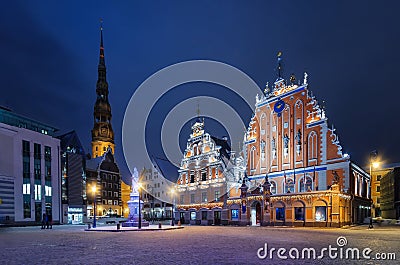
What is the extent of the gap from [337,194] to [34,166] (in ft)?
137

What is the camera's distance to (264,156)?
4631 centimetres

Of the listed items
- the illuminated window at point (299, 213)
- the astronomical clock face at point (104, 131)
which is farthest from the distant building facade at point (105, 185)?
the illuminated window at point (299, 213)

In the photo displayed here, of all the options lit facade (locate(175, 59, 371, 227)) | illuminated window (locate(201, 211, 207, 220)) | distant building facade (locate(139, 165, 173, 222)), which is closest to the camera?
lit facade (locate(175, 59, 371, 227))

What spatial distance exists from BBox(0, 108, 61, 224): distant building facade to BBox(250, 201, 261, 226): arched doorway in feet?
101

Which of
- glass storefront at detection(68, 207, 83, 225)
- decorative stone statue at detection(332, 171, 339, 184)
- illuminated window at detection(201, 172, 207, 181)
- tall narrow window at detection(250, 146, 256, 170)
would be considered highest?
tall narrow window at detection(250, 146, 256, 170)

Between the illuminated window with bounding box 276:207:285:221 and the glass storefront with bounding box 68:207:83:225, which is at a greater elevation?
the illuminated window with bounding box 276:207:285:221

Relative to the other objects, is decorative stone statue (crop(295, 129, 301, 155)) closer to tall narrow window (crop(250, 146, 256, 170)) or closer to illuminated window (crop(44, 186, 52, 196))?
tall narrow window (crop(250, 146, 256, 170))

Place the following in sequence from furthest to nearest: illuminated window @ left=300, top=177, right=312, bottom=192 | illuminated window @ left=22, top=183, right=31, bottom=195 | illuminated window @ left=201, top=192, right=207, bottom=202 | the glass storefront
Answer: the glass storefront → illuminated window @ left=201, top=192, right=207, bottom=202 → illuminated window @ left=22, top=183, right=31, bottom=195 → illuminated window @ left=300, top=177, right=312, bottom=192

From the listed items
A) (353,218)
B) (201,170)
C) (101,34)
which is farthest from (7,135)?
(101,34)

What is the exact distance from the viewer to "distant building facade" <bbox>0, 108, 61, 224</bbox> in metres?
44.5

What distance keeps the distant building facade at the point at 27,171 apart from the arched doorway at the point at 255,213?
30913 mm

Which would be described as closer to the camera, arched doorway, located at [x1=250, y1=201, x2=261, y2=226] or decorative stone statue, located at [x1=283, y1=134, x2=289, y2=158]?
decorative stone statue, located at [x1=283, y1=134, x2=289, y2=158]

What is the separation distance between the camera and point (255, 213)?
44.5 m

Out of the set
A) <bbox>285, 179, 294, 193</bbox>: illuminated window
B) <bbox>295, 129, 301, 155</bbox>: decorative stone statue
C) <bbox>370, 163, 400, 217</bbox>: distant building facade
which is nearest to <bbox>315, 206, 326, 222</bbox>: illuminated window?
<bbox>285, 179, 294, 193</bbox>: illuminated window
